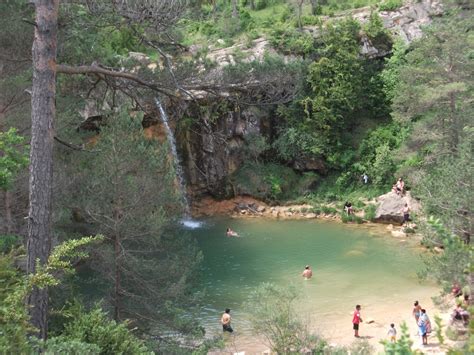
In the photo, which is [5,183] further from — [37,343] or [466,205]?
[466,205]

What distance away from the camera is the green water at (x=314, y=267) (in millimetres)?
14516

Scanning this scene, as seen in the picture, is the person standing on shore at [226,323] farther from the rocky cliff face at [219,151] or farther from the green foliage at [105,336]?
the rocky cliff face at [219,151]

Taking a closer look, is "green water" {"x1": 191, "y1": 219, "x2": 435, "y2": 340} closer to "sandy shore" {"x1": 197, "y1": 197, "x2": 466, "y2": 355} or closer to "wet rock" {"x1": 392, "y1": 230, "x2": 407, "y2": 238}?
"sandy shore" {"x1": 197, "y1": 197, "x2": 466, "y2": 355}

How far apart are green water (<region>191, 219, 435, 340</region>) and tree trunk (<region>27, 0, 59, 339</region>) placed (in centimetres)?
781

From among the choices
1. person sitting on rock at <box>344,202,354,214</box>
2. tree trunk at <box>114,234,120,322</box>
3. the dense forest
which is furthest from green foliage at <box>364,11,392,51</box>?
tree trunk at <box>114,234,120,322</box>

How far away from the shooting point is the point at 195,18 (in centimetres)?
816

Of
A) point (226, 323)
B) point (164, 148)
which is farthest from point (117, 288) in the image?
point (226, 323)

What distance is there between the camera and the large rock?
20.9 m

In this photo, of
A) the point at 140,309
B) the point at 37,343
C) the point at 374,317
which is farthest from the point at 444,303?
the point at 37,343

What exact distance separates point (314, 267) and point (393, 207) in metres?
5.97

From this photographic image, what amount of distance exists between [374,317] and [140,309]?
6795 mm

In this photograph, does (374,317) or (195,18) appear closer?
(195,18)

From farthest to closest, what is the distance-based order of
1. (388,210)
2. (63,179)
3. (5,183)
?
(388,210) < (63,179) < (5,183)

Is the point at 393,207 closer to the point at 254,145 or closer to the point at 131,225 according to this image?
the point at 254,145
